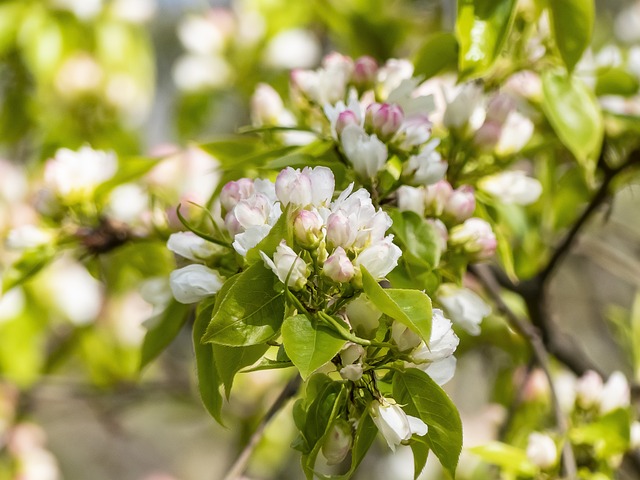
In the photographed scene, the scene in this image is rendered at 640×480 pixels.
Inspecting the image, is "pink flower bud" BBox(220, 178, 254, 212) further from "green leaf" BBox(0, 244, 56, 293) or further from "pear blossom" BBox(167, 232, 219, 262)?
"green leaf" BBox(0, 244, 56, 293)

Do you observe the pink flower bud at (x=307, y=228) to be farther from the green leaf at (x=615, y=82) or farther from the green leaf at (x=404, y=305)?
the green leaf at (x=615, y=82)

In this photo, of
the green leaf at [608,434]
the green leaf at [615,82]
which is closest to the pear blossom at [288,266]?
the green leaf at [608,434]

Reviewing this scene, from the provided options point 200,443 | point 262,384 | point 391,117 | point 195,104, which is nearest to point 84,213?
point 391,117

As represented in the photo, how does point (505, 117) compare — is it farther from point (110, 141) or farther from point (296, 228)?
point (110, 141)

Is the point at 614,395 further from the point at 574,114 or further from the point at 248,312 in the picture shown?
the point at 248,312

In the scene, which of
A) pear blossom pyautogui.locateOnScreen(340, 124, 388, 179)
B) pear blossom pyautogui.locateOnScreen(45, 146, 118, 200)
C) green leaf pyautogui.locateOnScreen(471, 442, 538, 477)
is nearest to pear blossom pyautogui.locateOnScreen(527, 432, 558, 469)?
green leaf pyautogui.locateOnScreen(471, 442, 538, 477)
